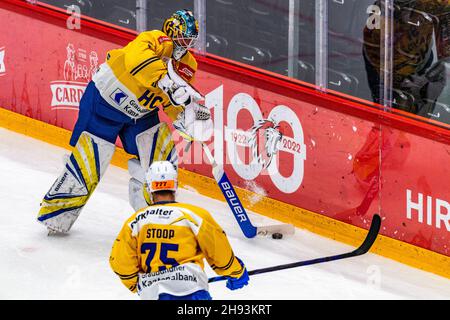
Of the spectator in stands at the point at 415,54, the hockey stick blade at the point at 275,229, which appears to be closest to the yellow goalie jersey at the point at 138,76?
the hockey stick blade at the point at 275,229

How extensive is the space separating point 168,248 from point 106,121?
221 cm

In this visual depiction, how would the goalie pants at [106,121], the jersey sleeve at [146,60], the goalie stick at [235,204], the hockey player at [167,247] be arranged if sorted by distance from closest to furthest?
1. the hockey player at [167,247]
2. the jersey sleeve at [146,60]
3. the goalie pants at [106,121]
4. the goalie stick at [235,204]

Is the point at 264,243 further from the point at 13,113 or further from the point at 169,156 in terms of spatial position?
the point at 13,113

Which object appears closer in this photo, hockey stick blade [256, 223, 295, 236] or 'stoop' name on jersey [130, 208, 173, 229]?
'stoop' name on jersey [130, 208, 173, 229]

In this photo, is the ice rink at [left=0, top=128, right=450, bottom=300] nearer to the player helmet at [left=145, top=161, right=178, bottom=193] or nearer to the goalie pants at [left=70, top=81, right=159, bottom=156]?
the goalie pants at [left=70, top=81, right=159, bottom=156]

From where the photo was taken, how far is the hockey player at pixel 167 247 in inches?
205

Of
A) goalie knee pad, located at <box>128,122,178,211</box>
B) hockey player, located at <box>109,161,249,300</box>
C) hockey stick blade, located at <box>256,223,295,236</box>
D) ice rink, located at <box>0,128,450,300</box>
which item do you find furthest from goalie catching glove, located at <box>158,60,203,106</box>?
hockey player, located at <box>109,161,249,300</box>

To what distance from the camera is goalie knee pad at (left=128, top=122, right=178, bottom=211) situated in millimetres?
7223

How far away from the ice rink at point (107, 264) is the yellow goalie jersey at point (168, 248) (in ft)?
4.44

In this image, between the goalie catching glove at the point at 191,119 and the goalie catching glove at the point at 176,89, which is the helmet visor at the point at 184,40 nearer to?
the goalie catching glove at the point at 176,89

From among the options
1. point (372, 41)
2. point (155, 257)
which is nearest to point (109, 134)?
point (372, 41)

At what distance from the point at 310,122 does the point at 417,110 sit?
0.74m

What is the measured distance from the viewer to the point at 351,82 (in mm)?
7832

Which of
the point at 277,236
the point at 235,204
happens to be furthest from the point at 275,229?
the point at 235,204
